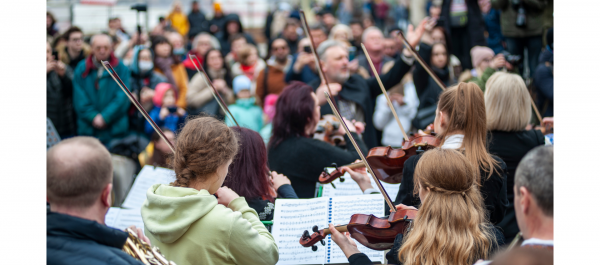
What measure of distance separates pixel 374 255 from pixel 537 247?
1.42 metres

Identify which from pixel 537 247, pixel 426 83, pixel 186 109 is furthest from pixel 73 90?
pixel 537 247

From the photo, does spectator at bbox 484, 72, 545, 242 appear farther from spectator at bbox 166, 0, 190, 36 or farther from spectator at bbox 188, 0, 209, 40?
spectator at bbox 166, 0, 190, 36

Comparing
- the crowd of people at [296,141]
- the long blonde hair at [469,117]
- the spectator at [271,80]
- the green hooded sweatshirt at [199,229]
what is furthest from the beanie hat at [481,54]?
the green hooded sweatshirt at [199,229]

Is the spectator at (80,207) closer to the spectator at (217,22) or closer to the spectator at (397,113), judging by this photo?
the spectator at (397,113)

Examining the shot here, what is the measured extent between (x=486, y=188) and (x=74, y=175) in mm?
1749

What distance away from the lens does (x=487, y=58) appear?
17.2 ft

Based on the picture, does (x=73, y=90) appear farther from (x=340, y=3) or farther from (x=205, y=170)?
(x=340, y=3)

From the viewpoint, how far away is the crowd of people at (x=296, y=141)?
1.65m

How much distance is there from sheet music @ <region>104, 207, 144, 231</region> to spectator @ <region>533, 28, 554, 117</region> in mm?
3201

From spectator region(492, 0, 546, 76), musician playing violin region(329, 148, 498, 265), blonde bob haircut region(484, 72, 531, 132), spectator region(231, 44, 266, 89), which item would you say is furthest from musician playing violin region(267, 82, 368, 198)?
spectator region(231, 44, 266, 89)

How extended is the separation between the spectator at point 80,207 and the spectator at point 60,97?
414cm

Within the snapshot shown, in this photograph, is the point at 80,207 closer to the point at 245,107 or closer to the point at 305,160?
the point at 305,160

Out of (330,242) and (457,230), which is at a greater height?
(457,230)

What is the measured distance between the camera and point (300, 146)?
340 cm
